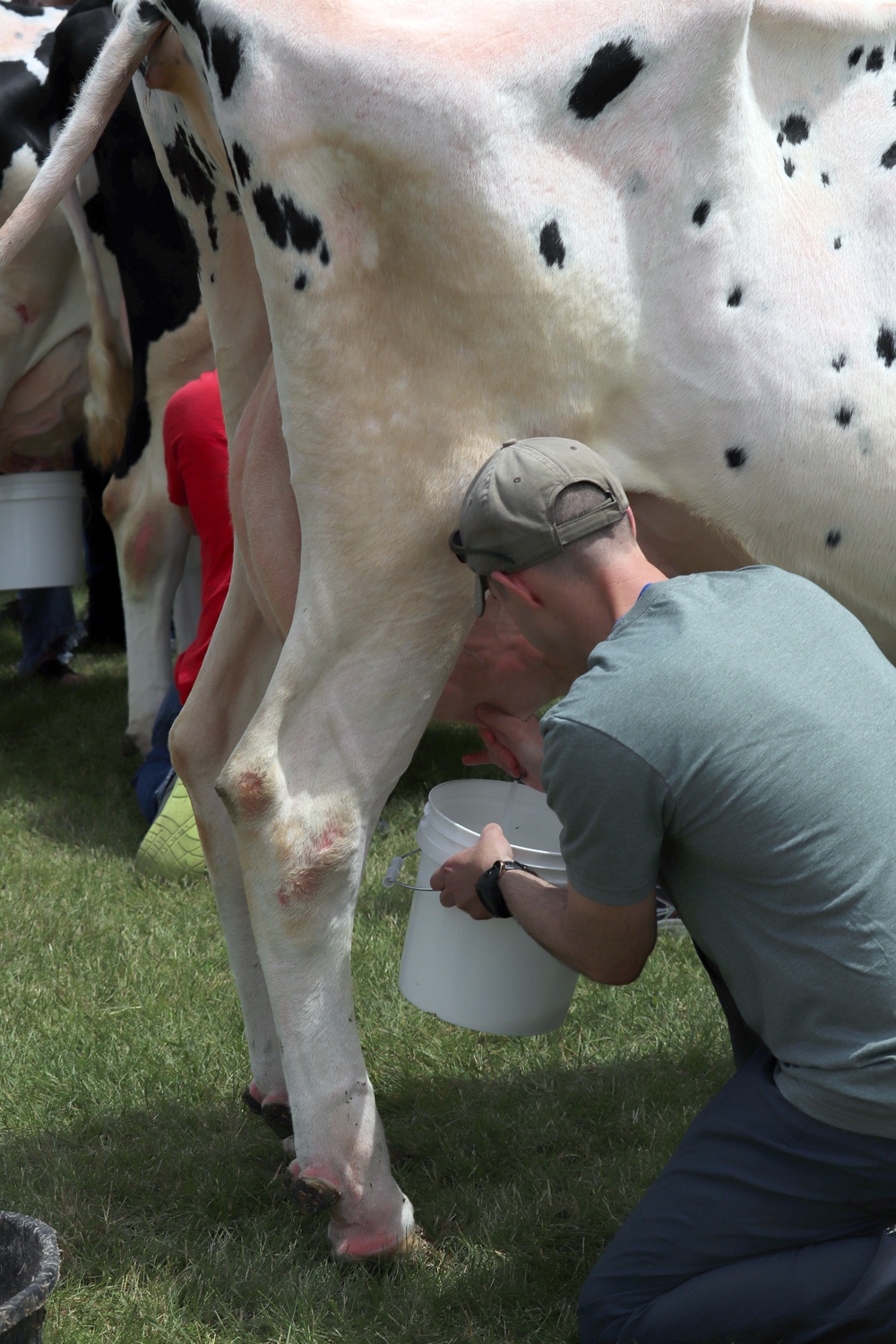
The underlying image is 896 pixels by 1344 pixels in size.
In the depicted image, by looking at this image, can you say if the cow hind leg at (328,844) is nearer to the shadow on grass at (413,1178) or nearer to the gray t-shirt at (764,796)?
the shadow on grass at (413,1178)

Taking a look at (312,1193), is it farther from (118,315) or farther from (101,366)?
(118,315)

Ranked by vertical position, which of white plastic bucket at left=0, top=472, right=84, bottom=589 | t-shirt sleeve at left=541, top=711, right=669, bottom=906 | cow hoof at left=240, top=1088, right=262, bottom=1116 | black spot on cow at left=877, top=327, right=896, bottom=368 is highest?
black spot on cow at left=877, top=327, right=896, bottom=368

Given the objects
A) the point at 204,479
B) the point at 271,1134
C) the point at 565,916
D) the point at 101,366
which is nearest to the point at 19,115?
the point at 101,366

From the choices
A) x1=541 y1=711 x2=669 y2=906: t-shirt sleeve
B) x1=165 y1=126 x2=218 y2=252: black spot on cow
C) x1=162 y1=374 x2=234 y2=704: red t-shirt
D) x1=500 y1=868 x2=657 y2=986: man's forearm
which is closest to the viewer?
x1=541 y1=711 x2=669 y2=906: t-shirt sleeve

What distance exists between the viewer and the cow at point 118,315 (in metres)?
5.16

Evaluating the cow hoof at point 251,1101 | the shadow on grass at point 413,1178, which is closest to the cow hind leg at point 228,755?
the cow hoof at point 251,1101

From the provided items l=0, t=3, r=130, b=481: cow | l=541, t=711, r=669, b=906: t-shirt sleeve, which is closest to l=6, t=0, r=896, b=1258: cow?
l=541, t=711, r=669, b=906: t-shirt sleeve

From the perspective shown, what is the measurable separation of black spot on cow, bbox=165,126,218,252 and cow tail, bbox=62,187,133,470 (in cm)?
250

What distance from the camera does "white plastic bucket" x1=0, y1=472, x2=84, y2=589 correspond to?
591cm

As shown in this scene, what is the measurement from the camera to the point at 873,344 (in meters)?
2.62

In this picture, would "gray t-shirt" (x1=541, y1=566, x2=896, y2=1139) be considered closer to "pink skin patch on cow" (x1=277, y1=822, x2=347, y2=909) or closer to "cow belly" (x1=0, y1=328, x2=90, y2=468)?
"pink skin patch on cow" (x1=277, y1=822, x2=347, y2=909)

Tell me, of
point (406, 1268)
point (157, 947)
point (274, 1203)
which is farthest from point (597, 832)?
point (157, 947)

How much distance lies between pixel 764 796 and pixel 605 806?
9.1 inches

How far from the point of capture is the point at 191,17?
252 cm
